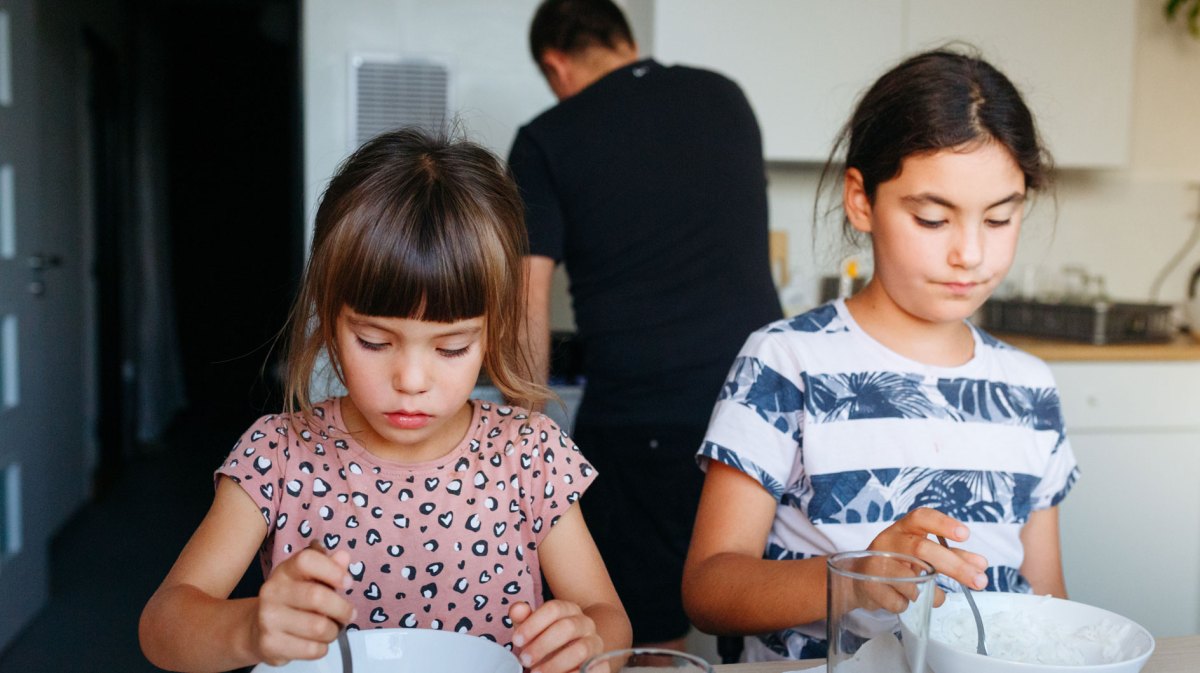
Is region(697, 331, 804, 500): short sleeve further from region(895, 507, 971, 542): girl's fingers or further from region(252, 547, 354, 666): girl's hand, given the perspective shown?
region(252, 547, 354, 666): girl's hand

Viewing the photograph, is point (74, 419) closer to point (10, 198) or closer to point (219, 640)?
point (10, 198)

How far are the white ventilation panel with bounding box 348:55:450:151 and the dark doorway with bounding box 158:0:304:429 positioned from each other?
4.84m

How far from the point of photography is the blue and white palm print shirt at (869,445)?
3.65ft

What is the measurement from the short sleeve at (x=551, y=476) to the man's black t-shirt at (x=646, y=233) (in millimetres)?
785

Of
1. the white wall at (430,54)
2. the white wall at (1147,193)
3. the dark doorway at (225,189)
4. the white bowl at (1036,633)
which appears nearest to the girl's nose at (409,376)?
the white bowl at (1036,633)

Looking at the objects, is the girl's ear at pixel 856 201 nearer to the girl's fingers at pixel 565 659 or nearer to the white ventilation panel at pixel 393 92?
the girl's fingers at pixel 565 659

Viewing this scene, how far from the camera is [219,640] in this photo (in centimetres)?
82

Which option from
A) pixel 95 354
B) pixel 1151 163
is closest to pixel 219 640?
pixel 1151 163

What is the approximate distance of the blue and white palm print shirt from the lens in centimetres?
111

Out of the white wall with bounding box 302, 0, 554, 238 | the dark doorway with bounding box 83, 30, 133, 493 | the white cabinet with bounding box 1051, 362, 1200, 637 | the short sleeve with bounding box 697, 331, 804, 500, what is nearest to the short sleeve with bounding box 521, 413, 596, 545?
the short sleeve with bounding box 697, 331, 804, 500

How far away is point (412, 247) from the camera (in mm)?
924

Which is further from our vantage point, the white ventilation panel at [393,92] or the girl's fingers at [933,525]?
the white ventilation panel at [393,92]

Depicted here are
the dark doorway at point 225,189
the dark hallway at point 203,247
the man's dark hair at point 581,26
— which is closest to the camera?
the man's dark hair at point 581,26

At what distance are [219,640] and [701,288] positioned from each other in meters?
1.25
